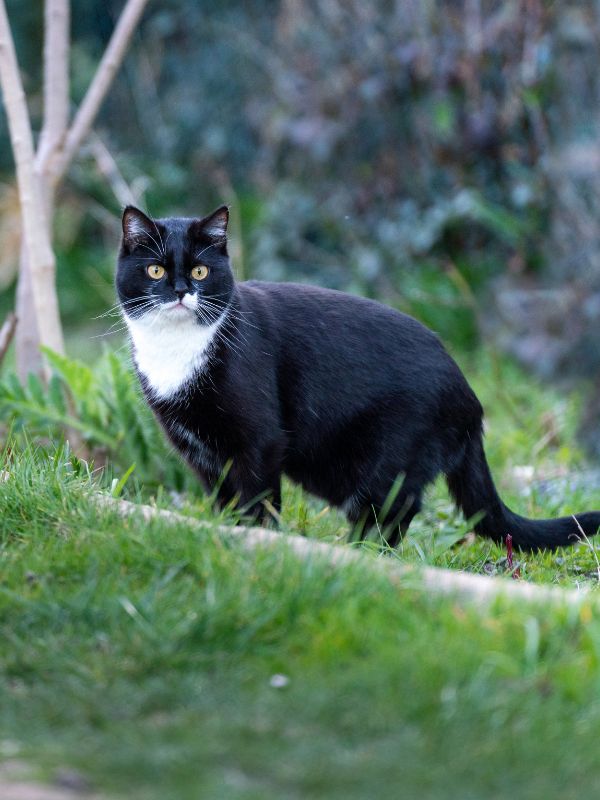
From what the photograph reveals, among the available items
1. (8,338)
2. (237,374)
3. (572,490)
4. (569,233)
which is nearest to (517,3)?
(569,233)

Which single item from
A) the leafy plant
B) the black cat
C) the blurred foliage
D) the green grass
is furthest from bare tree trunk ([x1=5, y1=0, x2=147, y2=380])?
the green grass

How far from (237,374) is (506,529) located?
1.14 m

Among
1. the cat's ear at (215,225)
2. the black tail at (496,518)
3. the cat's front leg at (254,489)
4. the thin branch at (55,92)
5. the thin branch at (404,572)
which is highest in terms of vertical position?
the thin branch at (55,92)

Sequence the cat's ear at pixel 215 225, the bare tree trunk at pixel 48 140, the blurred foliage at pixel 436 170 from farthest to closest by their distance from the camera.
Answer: the blurred foliage at pixel 436 170 < the bare tree trunk at pixel 48 140 < the cat's ear at pixel 215 225

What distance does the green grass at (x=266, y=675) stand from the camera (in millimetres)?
2236

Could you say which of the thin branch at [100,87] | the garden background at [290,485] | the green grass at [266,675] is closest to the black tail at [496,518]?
the garden background at [290,485]

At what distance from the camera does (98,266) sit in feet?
32.2

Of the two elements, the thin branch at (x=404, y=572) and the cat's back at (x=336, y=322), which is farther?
the cat's back at (x=336, y=322)

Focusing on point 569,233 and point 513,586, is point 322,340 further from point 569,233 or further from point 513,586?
point 569,233

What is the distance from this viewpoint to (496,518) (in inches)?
156

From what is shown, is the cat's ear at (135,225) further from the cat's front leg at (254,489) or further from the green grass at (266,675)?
the green grass at (266,675)

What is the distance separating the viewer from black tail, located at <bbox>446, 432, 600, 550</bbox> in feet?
12.8

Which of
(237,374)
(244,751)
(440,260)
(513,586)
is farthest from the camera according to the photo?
(440,260)

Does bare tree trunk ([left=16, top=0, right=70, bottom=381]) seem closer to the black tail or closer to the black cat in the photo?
the black cat
